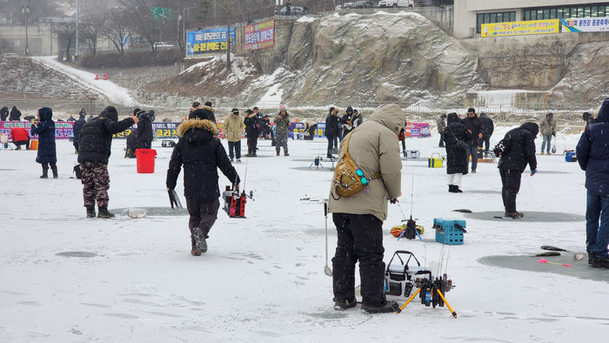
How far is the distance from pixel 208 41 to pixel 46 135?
2305 inches

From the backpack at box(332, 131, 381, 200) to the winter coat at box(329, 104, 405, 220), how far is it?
45mm

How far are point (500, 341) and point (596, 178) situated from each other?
312cm

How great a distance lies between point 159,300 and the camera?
16.6ft

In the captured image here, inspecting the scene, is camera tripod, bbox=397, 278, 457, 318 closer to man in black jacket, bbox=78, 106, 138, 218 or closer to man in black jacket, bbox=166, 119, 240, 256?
man in black jacket, bbox=166, 119, 240, 256

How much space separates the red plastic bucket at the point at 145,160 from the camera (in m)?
16.0

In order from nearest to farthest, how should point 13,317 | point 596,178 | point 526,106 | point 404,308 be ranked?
point 13,317, point 404,308, point 596,178, point 526,106

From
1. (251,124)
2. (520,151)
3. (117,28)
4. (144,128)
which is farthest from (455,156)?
(117,28)

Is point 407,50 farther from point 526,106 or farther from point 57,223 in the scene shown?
point 57,223

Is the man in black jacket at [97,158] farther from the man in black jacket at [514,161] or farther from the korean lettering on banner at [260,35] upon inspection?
the korean lettering on banner at [260,35]

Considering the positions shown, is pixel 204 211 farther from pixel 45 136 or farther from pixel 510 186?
pixel 45 136

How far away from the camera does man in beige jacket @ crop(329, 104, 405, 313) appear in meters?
4.68

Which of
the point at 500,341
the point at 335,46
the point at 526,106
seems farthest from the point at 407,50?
the point at 500,341

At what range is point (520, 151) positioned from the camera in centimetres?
976

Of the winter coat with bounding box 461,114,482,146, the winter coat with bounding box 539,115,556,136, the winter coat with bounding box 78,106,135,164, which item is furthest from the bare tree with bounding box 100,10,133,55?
the winter coat with bounding box 78,106,135,164
